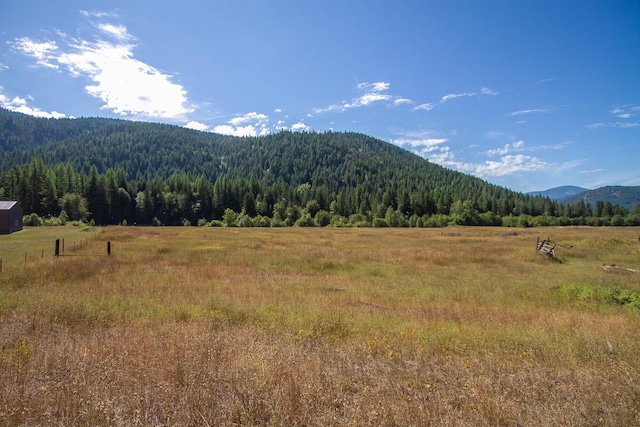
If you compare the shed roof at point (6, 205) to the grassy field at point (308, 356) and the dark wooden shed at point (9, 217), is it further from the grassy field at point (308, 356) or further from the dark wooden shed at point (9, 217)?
the grassy field at point (308, 356)

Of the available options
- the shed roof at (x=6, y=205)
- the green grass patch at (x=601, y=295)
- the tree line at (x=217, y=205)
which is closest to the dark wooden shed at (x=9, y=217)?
the shed roof at (x=6, y=205)

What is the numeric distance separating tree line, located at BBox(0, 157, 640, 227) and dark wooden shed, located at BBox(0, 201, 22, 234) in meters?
25.2

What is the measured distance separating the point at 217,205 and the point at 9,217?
229ft

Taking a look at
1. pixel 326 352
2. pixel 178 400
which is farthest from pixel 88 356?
pixel 326 352

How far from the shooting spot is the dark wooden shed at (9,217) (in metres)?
56.5

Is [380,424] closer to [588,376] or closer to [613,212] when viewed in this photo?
[588,376]

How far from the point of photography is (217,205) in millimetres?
125188

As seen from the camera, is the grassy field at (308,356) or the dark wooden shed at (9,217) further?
the dark wooden shed at (9,217)

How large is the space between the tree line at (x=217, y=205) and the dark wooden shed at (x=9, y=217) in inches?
994

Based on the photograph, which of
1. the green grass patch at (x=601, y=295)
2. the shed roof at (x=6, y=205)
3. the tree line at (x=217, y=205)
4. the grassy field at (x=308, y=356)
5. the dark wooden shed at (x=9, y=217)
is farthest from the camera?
the tree line at (x=217, y=205)

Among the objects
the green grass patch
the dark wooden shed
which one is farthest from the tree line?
the green grass patch

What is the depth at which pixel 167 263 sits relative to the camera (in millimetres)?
24188

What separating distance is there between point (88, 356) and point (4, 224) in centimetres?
7037

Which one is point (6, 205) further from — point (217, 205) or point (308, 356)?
point (308, 356)
